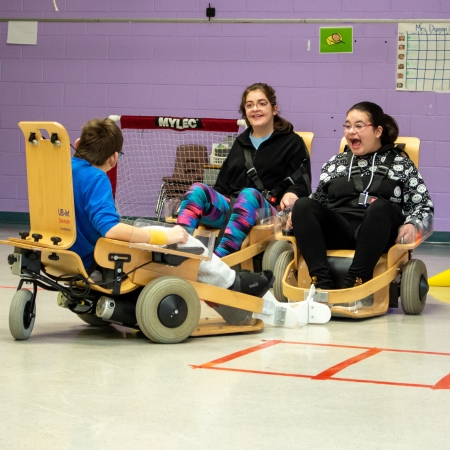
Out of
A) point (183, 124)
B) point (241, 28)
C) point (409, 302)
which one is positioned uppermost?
point (241, 28)

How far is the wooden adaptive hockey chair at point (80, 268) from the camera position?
2900mm

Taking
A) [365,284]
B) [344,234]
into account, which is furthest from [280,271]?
[365,284]

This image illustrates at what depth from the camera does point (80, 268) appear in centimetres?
288

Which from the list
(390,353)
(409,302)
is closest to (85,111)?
(409,302)

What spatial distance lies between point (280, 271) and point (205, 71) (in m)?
4.40

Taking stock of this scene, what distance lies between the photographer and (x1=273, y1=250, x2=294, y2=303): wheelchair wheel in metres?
3.94

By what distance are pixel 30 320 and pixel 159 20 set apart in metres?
5.42

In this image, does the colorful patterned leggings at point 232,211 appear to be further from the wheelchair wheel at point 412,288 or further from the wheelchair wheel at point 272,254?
the wheelchair wheel at point 412,288

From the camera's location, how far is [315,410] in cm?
214

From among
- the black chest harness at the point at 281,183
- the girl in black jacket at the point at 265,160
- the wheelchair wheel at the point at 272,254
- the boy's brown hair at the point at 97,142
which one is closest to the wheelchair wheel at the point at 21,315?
the boy's brown hair at the point at 97,142

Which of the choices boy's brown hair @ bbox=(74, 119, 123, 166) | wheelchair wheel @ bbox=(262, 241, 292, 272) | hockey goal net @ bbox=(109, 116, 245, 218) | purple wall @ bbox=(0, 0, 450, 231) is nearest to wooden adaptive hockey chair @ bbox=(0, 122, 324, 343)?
boy's brown hair @ bbox=(74, 119, 123, 166)

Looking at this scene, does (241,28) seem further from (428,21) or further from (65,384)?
(65,384)

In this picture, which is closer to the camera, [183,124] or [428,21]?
[183,124]

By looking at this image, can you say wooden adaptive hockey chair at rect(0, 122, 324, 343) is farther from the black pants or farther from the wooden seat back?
the black pants
